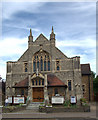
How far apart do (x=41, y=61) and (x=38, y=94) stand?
6.45 meters

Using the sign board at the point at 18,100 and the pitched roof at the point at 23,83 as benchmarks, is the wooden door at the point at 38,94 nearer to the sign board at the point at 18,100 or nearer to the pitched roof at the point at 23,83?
the pitched roof at the point at 23,83

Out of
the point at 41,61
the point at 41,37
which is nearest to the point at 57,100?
the point at 41,61

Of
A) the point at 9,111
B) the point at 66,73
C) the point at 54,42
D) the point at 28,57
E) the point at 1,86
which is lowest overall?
the point at 9,111

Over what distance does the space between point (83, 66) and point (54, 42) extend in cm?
1187

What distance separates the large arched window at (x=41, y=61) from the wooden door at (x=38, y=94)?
13.8ft

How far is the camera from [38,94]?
91.6 ft

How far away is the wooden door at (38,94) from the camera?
2770 cm

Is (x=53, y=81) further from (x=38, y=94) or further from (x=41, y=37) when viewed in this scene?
(x=41, y=37)

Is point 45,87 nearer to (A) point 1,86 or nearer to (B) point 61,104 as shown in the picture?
(B) point 61,104

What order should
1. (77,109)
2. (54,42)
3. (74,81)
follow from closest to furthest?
(77,109) → (74,81) → (54,42)

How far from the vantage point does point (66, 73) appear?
2939 cm

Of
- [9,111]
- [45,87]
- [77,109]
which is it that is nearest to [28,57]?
[45,87]

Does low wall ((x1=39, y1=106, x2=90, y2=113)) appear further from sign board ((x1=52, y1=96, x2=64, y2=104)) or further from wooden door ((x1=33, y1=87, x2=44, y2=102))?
wooden door ((x1=33, y1=87, x2=44, y2=102))

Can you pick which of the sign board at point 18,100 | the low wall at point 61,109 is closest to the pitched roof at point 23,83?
the sign board at point 18,100
